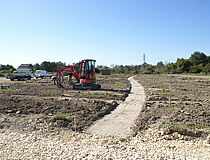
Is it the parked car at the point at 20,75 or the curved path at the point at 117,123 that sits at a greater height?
the parked car at the point at 20,75

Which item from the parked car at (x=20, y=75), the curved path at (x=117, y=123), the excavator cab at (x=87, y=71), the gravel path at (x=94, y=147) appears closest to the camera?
the gravel path at (x=94, y=147)

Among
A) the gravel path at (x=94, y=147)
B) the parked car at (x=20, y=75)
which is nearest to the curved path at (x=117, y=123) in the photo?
the gravel path at (x=94, y=147)

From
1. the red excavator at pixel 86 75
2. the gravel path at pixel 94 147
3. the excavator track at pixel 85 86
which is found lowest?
the gravel path at pixel 94 147

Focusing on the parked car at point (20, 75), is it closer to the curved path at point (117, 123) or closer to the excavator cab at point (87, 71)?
the excavator cab at point (87, 71)

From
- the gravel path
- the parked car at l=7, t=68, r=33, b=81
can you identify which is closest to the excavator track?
the gravel path

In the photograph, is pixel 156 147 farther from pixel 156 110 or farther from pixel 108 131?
pixel 156 110

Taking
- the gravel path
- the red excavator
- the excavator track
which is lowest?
the gravel path

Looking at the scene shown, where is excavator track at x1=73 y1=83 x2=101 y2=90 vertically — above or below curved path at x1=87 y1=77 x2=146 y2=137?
above

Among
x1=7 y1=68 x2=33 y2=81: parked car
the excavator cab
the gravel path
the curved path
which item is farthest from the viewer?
x1=7 y1=68 x2=33 y2=81: parked car

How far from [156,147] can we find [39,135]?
340 cm

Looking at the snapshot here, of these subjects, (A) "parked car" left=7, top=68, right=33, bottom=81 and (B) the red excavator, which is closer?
(B) the red excavator

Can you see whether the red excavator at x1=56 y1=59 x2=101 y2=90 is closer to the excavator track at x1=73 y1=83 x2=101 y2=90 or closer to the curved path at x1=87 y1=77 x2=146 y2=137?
the excavator track at x1=73 y1=83 x2=101 y2=90

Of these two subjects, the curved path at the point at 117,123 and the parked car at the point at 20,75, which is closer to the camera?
the curved path at the point at 117,123

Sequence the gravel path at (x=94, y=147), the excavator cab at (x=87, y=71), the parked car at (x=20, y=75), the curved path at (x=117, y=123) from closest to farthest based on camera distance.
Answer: the gravel path at (x=94, y=147) → the curved path at (x=117, y=123) → the excavator cab at (x=87, y=71) → the parked car at (x=20, y=75)
